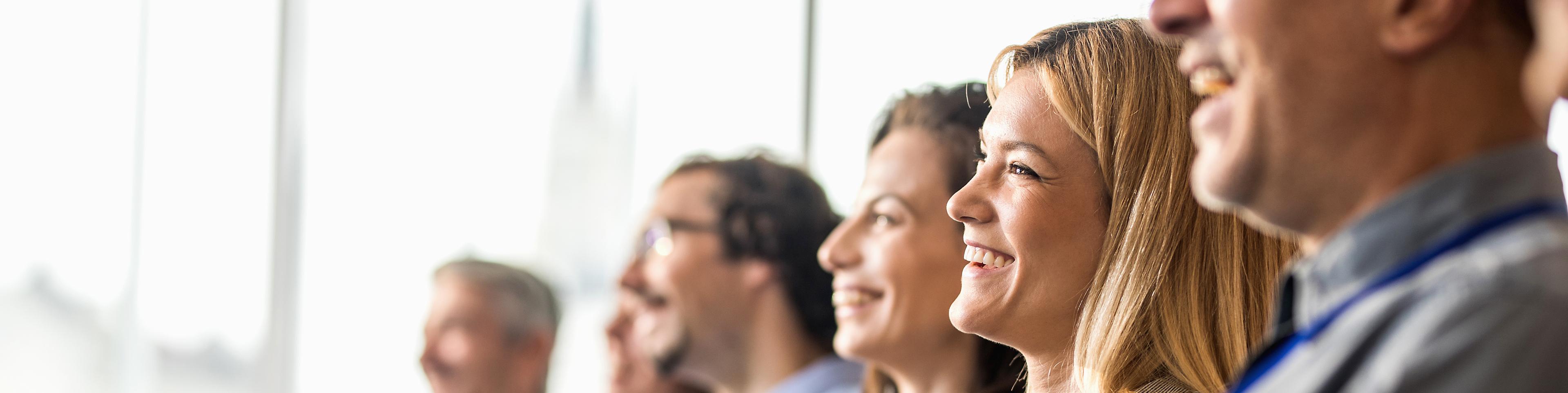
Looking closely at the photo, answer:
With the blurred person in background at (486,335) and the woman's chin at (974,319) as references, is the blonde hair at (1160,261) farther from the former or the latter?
the blurred person in background at (486,335)

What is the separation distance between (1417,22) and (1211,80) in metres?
0.15

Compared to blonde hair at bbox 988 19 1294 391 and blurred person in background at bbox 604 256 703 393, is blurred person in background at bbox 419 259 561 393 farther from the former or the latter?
blonde hair at bbox 988 19 1294 391

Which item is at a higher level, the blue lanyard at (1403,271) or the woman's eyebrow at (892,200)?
the blue lanyard at (1403,271)

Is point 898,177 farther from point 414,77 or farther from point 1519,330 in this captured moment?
point 414,77

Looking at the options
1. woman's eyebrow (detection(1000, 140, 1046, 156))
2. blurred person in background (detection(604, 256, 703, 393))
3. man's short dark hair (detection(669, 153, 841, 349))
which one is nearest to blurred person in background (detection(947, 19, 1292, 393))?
woman's eyebrow (detection(1000, 140, 1046, 156))

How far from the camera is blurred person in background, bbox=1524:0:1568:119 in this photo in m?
0.75

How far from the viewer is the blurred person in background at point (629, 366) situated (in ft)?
10.7

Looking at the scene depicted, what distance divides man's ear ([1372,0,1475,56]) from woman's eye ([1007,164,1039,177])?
737mm

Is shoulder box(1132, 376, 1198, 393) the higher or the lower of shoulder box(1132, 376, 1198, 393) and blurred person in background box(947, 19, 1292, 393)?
the lower

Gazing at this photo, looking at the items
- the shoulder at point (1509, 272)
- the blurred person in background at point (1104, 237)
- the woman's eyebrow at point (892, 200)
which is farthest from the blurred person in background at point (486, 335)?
the shoulder at point (1509, 272)

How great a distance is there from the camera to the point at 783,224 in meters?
2.96

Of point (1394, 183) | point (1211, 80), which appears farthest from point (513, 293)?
point (1394, 183)

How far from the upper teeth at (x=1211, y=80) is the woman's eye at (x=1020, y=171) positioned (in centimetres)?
58

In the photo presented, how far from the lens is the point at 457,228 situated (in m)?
4.63
